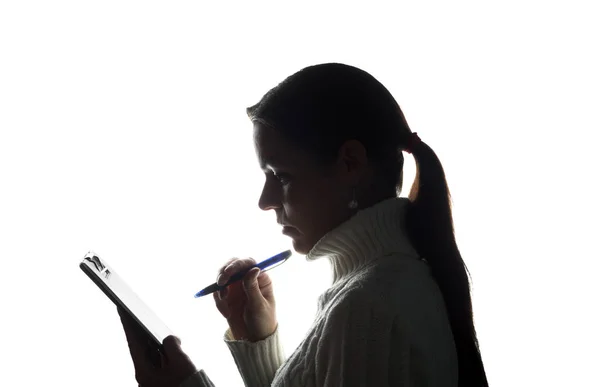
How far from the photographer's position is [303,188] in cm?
76

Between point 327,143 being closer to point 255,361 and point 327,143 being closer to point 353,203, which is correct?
point 353,203

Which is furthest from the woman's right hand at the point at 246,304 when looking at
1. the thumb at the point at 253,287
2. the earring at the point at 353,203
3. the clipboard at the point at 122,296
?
the earring at the point at 353,203

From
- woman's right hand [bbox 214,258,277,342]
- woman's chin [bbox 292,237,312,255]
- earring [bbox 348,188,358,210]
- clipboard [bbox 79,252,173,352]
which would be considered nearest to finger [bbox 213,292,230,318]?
woman's right hand [bbox 214,258,277,342]

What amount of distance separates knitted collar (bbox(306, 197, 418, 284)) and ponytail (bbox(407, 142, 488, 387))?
0.09 feet

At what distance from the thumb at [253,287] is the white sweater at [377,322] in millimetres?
173

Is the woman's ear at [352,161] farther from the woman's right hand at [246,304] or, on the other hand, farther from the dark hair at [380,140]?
the woman's right hand at [246,304]

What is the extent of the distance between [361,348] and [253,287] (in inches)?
13.5

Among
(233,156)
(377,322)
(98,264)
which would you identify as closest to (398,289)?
(377,322)

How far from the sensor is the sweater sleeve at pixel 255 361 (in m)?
0.91

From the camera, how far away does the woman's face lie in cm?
76

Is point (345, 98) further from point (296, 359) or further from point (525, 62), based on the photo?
point (525, 62)

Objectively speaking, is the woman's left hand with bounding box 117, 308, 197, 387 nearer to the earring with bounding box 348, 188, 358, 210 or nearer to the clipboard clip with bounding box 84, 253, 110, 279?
the clipboard clip with bounding box 84, 253, 110, 279

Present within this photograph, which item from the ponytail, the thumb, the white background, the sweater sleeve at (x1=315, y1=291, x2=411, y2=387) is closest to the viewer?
the sweater sleeve at (x1=315, y1=291, x2=411, y2=387)

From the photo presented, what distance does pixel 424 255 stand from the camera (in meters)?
0.77
